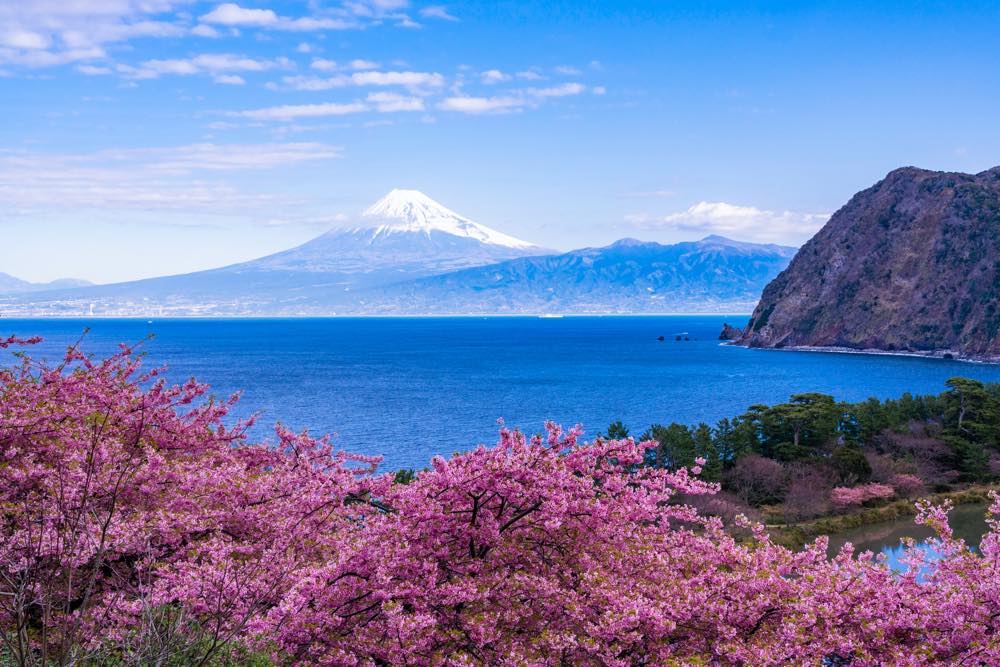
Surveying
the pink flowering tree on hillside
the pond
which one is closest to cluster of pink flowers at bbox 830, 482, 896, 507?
the pond

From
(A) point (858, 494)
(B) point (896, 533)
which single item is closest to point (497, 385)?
(A) point (858, 494)

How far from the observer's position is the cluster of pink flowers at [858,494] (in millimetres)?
48938

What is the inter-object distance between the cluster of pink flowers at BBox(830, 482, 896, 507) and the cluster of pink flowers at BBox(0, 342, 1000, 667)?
4072cm

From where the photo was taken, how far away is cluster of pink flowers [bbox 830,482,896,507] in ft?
161

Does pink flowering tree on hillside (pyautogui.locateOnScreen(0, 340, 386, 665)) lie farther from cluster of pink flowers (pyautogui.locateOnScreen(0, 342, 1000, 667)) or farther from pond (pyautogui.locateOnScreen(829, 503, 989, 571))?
pond (pyautogui.locateOnScreen(829, 503, 989, 571))

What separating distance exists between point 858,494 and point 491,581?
1821 inches

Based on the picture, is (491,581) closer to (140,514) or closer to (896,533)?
(140,514)

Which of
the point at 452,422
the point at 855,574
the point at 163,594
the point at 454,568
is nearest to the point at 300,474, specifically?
the point at 163,594

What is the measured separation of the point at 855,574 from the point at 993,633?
64.0 inches

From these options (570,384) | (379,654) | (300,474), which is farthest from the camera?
(570,384)

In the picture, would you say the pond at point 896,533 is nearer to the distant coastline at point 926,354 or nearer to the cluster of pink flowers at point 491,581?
the cluster of pink flowers at point 491,581

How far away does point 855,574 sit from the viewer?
1025 centimetres

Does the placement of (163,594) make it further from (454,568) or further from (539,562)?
(539,562)

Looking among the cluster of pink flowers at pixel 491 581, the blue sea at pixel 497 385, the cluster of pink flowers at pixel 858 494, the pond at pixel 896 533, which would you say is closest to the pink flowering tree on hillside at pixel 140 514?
the cluster of pink flowers at pixel 491 581
